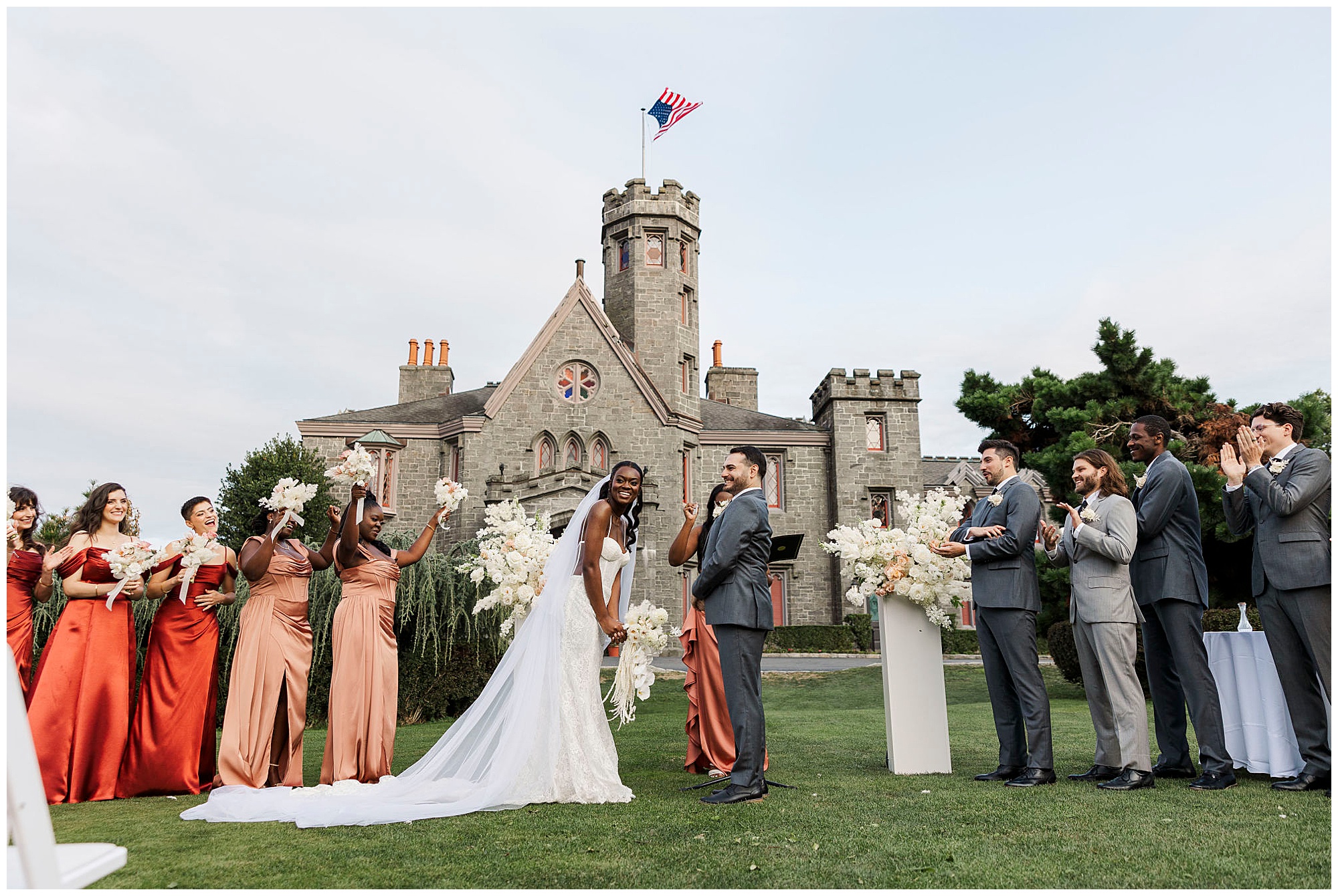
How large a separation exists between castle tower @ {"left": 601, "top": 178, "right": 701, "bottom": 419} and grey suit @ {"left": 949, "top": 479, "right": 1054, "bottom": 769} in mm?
24266

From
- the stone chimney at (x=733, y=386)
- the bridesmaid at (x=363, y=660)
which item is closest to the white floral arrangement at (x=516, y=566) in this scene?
the bridesmaid at (x=363, y=660)

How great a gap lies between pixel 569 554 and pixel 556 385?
2321 centimetres

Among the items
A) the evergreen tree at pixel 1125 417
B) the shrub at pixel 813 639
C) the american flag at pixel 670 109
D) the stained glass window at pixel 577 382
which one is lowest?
the shrub at pixel 813 639

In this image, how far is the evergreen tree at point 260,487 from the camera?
2486cm

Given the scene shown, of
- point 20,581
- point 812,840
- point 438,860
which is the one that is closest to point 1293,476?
point 812,840

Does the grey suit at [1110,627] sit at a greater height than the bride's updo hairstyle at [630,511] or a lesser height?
lesser

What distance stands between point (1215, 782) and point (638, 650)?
3.98 meters

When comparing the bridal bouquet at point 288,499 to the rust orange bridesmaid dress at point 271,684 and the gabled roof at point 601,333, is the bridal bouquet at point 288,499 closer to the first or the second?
the rust orange bridesmaid dress at point 271,684

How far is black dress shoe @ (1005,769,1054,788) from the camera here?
600cm

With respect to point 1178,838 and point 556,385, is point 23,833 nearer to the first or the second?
point 1178,838

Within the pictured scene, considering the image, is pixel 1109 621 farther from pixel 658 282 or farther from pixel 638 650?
pixel 658 282

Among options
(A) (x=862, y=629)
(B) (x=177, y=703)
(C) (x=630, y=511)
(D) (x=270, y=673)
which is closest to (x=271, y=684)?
(D) (x=270, y=673)

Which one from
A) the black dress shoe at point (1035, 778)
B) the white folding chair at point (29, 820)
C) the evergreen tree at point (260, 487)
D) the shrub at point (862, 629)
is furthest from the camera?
the shrub at point (862, 629)

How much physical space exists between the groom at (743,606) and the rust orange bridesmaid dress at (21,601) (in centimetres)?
494
